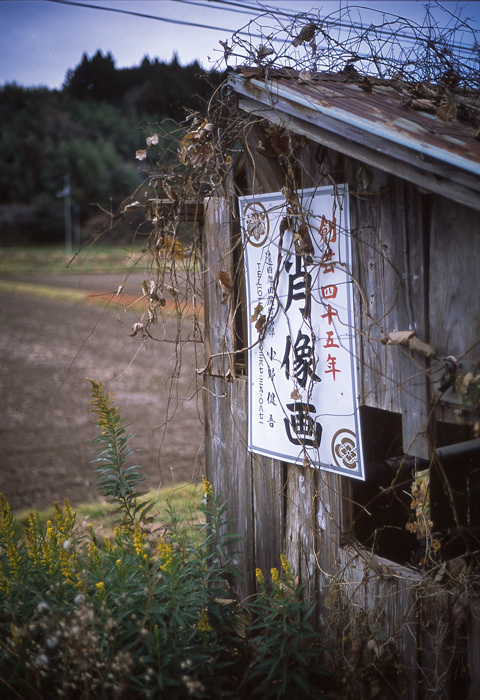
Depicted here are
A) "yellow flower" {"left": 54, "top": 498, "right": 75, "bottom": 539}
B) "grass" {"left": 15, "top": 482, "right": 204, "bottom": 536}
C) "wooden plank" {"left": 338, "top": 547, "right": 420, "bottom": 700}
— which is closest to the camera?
"wooden plank" {"left": 338, "top": 547, "right": 420, "bottom": 700}

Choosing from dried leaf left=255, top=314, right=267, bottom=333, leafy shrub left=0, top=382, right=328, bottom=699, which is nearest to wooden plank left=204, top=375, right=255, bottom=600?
dried leaf left=255, top=314, right=267, bottom=333

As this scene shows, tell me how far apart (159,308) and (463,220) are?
7.09 feet

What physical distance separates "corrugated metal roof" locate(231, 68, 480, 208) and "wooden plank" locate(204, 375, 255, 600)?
1.74m

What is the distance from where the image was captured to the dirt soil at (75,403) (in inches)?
347

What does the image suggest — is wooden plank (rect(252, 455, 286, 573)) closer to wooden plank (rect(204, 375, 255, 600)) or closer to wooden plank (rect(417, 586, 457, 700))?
wooden plank (rect(204, 375, 255, 600))

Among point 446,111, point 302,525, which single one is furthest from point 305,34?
point 302,525

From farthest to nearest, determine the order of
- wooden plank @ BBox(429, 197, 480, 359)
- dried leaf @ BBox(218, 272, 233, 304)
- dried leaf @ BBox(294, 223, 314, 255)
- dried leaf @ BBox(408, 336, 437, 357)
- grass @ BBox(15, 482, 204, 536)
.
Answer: grass @ BBox(15, 482, 204, 536) → dried leaf @ BBox(218, 272, 233, 304) → dried leaf @ BBox(294, 223, 314, 255) → dried leaf @ BBox(408, 336, 437, 357) → wooden plank @ BBox(429, 197, 480, 359)

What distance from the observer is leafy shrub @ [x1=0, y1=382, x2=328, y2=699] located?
2.59m

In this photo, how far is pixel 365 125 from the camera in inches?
98.9

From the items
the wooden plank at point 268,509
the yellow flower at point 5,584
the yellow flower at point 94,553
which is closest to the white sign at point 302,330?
the wooden plank at point 268,509

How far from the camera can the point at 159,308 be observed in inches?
159

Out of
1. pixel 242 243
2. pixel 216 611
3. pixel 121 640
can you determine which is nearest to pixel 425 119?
pixel 242 243

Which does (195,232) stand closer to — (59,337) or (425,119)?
(425,119)

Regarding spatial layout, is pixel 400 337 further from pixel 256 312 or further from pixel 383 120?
pixel 256 312
